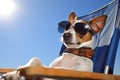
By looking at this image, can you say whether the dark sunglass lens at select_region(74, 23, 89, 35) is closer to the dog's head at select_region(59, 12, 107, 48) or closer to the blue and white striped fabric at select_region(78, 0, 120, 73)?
the dog's head at select_region(59, 12, 107, 48)

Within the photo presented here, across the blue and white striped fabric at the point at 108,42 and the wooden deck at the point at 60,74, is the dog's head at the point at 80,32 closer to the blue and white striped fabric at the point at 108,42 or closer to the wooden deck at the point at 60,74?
the blue and white striped fabric at the point at 108,42

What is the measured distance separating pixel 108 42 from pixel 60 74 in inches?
59.1

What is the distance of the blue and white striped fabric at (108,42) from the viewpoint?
2.53 m

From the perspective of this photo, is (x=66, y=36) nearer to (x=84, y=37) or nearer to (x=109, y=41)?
(x=84, y=37)

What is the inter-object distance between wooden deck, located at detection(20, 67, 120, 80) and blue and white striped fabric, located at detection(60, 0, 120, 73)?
3.27 ft

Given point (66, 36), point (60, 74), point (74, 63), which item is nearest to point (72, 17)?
point (66, 36)

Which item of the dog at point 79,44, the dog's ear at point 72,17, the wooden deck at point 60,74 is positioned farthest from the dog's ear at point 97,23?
the wooden deck at point 60,74

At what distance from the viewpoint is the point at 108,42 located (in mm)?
2738

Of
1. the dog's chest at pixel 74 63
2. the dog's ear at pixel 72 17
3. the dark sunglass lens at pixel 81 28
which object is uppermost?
the dog's ear at pixel 72 17

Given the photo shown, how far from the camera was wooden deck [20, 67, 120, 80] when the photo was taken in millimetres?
1243

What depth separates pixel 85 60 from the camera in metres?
2.03

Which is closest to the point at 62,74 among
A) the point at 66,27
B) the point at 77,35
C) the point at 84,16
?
the point at 77,35

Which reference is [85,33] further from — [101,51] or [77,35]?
[101,51]

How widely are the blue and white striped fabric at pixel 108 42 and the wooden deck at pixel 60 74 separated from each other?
3.27 ft
